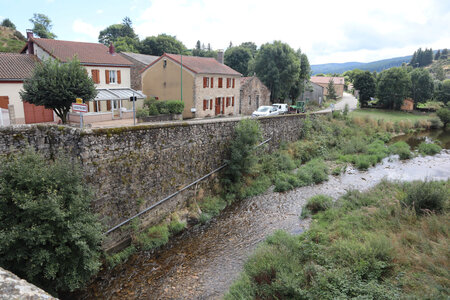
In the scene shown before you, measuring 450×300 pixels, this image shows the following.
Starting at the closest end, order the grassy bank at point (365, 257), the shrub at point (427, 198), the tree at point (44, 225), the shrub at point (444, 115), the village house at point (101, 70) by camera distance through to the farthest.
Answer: the tree at point (44, 225)
the grassy bank at point (365, 257)
the shrub at point (427, 198)
the village house at point (101, 70)
the shrub at point (444, 115)

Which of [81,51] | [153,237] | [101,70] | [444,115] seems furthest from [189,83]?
[444,115]

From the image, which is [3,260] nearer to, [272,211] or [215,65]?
[272,211]

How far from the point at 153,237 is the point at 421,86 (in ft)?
202

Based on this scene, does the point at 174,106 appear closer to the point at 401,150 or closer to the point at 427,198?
the point at 401,150

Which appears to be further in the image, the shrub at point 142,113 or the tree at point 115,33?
the tree at point 115,33

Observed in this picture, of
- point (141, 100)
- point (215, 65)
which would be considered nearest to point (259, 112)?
point (215, 65)

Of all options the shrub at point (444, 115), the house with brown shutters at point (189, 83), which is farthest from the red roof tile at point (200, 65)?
the shrub at point (444, 115)

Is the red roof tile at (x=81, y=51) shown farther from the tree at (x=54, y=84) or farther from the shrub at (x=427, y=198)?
the shrub at (x=427, y=198)

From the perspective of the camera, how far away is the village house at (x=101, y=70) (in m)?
24.8

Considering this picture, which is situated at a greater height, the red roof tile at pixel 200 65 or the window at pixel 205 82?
the red roof tile at pixel 200 65

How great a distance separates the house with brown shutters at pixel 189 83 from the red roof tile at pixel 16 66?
11.9 meters

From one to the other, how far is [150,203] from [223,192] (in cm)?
522

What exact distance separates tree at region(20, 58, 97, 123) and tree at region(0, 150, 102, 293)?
9.98 meters

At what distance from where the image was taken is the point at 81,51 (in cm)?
2784
